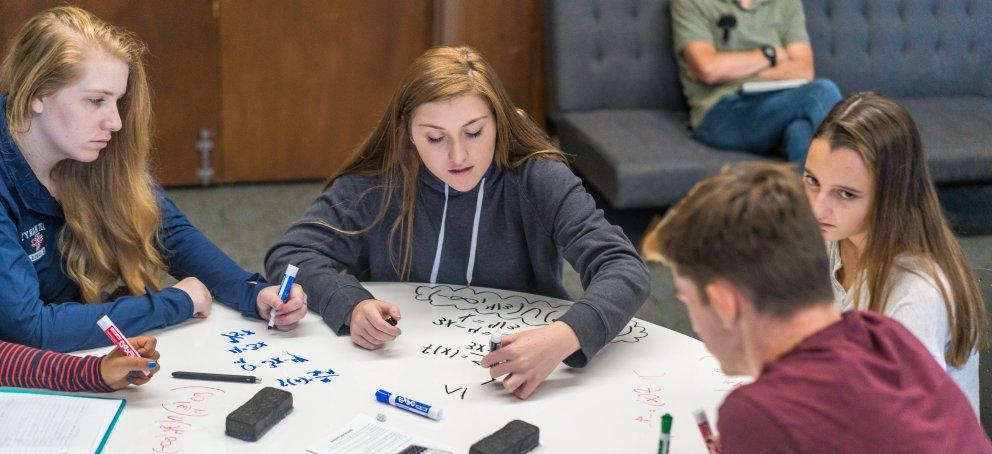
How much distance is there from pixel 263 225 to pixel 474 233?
1.97m

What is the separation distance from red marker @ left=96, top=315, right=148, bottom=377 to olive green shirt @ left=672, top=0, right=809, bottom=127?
2.65m

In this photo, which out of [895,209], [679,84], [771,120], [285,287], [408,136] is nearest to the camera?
[895,209]

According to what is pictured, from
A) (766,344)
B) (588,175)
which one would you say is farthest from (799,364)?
(588,175)

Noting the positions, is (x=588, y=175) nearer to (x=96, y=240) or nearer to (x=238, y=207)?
(x=238, y=207)

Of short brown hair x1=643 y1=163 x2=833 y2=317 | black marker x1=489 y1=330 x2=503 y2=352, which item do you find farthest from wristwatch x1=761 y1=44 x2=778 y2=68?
short brown hair x1=643 y1=163 x2=833 y2=317

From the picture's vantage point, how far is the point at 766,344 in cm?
122

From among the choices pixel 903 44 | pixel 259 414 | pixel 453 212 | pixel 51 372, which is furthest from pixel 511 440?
pixel 903 44

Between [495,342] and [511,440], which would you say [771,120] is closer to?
[495,342]

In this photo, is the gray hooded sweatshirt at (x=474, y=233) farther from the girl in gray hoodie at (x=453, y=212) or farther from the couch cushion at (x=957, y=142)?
the couch cushion at (x=957, y=142)

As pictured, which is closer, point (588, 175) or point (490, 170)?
point (490, 170)

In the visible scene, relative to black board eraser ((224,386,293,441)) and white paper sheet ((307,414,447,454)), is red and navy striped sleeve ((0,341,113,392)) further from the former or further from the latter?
white paper sheet ((307,414,447,454))

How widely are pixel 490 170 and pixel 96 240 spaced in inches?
28.8

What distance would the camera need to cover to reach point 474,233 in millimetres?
2174

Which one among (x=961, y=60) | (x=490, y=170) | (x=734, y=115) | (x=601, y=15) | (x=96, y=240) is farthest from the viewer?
(x=961, y=60)
